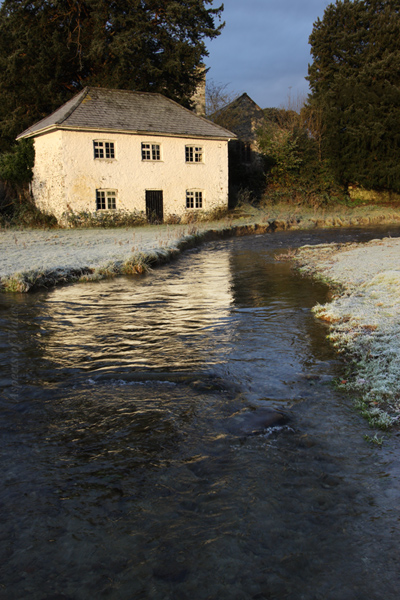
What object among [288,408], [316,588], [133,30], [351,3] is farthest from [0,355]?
[351,3]

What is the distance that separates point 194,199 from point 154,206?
282 cm

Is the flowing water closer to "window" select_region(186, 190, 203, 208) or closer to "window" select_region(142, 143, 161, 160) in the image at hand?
"window" select_region(142, 143, 161, 160)

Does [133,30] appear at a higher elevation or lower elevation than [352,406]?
higher

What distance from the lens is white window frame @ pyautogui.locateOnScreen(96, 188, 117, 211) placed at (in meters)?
26.5

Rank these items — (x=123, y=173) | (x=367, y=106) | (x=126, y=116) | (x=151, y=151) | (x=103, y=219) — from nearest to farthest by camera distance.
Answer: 1. (x=103, y=219)
2. (x=123, y=173)
3. (x=126, y=116)
4. (x=151, y=151)
5. (x=367, y=106)

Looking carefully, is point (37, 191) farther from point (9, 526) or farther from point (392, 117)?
point (9, 526)

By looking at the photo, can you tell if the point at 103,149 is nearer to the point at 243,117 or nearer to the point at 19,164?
the point at 19,164

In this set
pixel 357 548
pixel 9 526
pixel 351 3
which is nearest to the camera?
pixel 357 548

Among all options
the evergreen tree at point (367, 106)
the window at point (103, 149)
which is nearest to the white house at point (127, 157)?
the window at point (103, 149)

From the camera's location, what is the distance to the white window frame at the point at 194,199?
29470mm

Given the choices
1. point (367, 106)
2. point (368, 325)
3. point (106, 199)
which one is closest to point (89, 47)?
point (106, 199)

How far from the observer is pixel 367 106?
32219 mm

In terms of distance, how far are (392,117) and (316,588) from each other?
112 feet

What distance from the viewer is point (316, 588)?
254 cm
